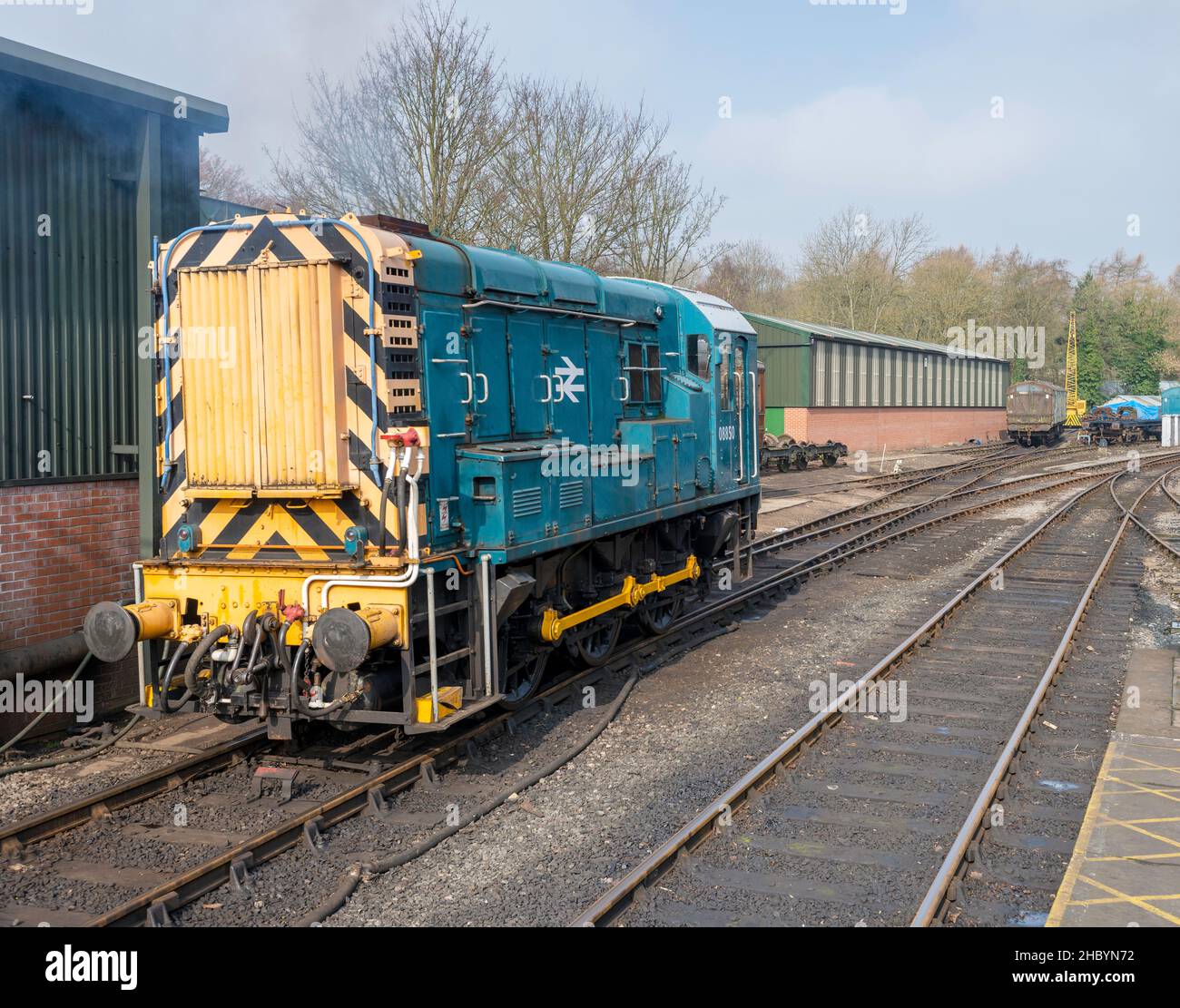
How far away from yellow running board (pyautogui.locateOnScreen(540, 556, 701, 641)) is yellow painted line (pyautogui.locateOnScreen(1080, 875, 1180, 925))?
4581 mm

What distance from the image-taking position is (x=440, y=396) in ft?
25.9

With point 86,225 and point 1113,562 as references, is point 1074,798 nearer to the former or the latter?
point 86,225

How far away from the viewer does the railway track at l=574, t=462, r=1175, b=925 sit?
5.70 meters

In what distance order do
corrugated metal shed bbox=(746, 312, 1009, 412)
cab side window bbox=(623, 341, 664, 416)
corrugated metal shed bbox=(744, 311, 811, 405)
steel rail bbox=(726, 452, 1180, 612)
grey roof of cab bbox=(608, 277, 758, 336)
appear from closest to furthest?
cab side window bbox=(623, 341, 664, 416) < grey roof of cab bbox=(608, 277, 758, 336) < steel rail bbox=(726, 452, 1180, 612) < corrugated metal shed bbox=(744, 311, 811, 405) < corrugated metal shed bbox=(746, 312, 1009, 412)

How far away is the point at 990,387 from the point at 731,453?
54.7 meters

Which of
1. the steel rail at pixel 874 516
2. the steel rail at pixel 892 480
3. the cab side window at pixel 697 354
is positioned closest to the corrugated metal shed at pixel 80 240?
the cab side window at pixel 697 354

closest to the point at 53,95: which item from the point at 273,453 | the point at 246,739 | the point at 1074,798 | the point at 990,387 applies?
the point at 273,453

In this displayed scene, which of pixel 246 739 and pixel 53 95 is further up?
pixel 53 95

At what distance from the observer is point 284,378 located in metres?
7.47

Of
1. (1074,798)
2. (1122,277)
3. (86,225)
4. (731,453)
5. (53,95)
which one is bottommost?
(1074,798)

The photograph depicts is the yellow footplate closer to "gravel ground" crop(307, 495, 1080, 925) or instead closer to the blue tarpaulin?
"gravel ground" crop(307, 495, 1080, 925)

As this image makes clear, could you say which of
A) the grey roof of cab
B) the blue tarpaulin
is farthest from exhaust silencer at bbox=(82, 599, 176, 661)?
the blue tarpaulin

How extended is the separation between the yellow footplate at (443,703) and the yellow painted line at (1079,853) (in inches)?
154

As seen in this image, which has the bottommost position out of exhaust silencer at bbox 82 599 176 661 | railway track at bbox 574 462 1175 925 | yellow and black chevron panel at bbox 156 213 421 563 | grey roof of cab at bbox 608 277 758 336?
railway track at bbox 574 462 1175 925
